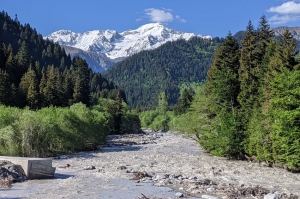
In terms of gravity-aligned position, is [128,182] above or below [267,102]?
below

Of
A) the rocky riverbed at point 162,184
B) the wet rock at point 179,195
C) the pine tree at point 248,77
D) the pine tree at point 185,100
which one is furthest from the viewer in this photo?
the pine tree at point 185,100

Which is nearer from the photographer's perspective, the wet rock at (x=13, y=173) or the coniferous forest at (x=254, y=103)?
the wet rock at (x=13, y=173)

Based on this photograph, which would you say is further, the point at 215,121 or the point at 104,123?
the point at 104,123

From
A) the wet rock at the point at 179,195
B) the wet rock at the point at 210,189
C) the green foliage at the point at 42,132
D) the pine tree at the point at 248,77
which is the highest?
the pine tree at the point at 248,77

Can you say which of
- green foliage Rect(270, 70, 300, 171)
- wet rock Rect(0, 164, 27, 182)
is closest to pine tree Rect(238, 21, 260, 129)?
green foliage Rect(270, 70, 300, 171)

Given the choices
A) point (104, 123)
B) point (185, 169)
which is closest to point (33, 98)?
point (104, 123)

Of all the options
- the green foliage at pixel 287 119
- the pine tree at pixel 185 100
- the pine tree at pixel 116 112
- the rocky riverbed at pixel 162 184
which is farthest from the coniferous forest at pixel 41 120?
the pine tree at pixel 185 100

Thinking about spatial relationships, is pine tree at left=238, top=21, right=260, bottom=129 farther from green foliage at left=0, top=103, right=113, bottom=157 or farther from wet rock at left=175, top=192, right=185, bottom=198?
green foliage at left=0, top=103, right=113, bottom=157

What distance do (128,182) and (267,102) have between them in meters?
22.3

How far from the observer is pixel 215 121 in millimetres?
57281

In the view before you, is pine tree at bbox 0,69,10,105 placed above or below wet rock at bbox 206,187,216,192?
above

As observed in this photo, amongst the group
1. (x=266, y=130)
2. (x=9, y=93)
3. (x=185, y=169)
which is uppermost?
(x=9, y=93)

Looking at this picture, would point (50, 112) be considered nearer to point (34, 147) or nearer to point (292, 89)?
point (34, 147)

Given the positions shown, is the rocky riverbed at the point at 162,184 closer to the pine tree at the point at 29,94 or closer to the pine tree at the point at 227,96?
the pine tree at the point at 227,96
